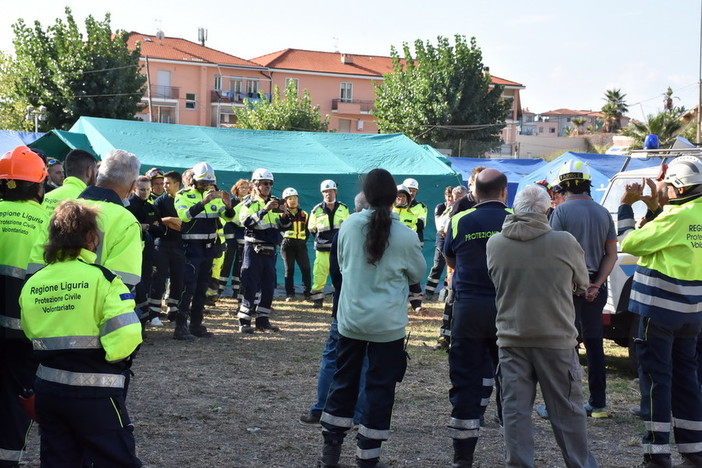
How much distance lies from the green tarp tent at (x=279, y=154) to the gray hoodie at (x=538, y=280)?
33.8 ft

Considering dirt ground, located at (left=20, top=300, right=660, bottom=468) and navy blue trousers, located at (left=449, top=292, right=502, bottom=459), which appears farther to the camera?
dirt ground, located at (left=20, top=300, right=660, bottom=468)

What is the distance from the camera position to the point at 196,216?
1031cm

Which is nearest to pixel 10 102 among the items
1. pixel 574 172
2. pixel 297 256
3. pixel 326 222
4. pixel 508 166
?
pixel 508 166

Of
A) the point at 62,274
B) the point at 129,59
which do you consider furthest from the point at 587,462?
the point at 129,59

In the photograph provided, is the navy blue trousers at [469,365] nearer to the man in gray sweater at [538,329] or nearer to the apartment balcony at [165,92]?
the man in gray sweater at [538,329]

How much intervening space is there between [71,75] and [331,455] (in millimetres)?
37326

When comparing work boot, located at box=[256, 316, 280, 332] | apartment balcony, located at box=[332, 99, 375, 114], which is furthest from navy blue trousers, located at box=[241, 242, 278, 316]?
apartment balcony, located at box=[332, 99, 375, 114]

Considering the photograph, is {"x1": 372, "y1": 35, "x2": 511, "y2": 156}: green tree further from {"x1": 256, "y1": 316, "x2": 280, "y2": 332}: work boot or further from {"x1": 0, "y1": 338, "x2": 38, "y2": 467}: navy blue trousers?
{"x1": 0, "y1": 338, "x2": 38, "y2": 467}: navy blue trousers

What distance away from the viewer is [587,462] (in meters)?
5.02

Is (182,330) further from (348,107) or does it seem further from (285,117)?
(348,107)

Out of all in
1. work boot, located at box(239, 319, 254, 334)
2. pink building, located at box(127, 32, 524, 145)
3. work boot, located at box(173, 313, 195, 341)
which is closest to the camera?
work boot, located at box(173, 313, 195, 341)

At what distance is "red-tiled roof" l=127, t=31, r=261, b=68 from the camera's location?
65500 mm

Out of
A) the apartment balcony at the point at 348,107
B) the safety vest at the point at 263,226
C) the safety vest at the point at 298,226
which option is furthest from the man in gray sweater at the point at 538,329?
the apartment balcony at the point at 348,107

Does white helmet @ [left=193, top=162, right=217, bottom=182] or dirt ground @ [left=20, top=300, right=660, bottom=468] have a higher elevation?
white helmet @ [left=193, top=162, right=217, bottom=182]
